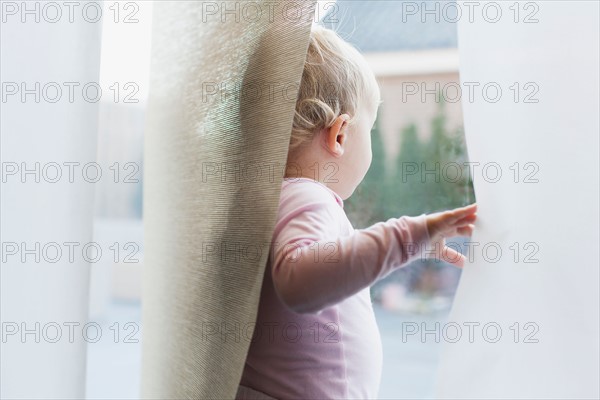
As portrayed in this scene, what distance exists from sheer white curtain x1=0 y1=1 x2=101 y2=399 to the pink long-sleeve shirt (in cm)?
35

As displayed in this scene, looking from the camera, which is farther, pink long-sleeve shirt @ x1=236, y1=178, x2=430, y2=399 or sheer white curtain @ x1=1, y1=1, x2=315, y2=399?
sheer white curtain @ x1=1, y1=1, x2=315, y2=399

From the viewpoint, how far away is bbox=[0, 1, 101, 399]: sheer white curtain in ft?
3.33

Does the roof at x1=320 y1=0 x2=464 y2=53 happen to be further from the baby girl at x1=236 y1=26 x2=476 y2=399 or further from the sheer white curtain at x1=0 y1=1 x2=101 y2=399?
the sheer white curtain at x1=0 y1=1 x2=101 y2=399

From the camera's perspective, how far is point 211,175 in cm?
89

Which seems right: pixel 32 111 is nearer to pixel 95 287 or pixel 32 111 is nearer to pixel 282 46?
pixel 95 287

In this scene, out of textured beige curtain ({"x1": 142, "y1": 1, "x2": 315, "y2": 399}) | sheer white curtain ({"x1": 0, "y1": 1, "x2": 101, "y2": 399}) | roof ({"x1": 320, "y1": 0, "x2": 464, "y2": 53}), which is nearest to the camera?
textured beige curtain ({"x1": 142, "y1": 1, "x2": 315, "y2": 399})

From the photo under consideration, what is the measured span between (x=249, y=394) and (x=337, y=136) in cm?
32

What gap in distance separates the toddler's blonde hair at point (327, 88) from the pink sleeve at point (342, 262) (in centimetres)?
18

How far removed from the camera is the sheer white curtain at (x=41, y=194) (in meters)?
1.02

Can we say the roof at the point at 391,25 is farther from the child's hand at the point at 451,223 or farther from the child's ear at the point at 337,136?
the child's hand at the point at 451,223

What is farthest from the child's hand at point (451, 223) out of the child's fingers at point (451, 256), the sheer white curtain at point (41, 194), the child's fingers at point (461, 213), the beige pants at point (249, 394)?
the sheer white curtain at point (41, 194)

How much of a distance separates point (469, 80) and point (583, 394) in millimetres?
326

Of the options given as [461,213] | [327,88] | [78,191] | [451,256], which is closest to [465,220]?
[461,213]

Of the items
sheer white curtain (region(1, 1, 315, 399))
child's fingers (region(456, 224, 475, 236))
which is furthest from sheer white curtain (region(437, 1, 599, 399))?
sheer white curtain (region(1, 1, 315, 399))
